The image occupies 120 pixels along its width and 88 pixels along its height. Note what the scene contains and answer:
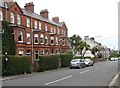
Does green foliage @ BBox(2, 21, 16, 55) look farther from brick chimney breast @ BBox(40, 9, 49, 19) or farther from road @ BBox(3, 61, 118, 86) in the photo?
brick chimney breast @ BBox(40, 9, 49, 19)

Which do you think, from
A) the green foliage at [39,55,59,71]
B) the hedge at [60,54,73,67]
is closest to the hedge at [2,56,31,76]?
the green foliage at [39,55,59,71]

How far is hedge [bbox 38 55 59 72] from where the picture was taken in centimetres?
3844

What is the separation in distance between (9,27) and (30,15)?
1198 cm

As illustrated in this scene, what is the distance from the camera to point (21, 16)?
157 feet

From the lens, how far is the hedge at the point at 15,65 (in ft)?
98.1

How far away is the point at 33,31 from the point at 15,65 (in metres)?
21.9

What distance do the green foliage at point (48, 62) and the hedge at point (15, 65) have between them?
3734mm

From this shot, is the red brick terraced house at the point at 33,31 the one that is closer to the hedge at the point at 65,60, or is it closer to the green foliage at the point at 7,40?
the green foliage at the point at 7,40

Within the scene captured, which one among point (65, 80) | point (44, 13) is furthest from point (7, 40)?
point (44, 13)

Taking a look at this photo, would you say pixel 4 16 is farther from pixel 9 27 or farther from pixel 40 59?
pixel 40 59

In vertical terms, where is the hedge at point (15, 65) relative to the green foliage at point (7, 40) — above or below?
below

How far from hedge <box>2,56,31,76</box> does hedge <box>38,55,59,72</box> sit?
3.63m

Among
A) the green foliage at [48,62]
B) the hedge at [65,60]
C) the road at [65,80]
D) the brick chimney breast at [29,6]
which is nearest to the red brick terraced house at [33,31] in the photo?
the brick chimney breast at [29,6]

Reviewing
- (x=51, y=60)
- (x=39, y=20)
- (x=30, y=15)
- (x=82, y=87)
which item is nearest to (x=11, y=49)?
(x=51, y=60)
